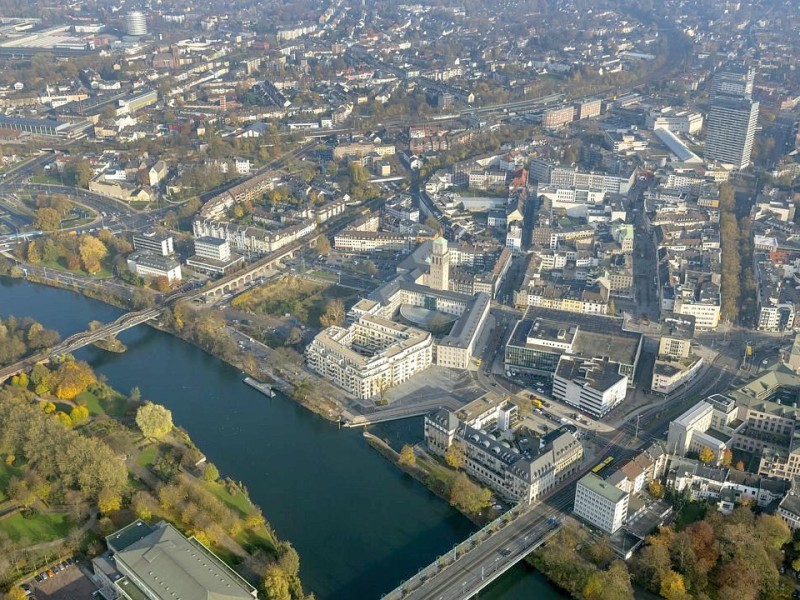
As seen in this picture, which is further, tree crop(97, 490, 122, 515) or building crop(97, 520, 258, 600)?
tree crop(97, 490, 122, 515)

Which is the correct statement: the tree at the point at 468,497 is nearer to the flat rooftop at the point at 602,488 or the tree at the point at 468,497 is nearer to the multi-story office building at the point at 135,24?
the flat rooftop at the point at 602,488

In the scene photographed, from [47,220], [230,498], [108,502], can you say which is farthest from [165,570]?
[47,220]

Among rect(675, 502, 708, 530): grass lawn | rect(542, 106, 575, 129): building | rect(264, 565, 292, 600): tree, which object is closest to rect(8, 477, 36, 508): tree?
rect(264, 565, 292, 600): tree

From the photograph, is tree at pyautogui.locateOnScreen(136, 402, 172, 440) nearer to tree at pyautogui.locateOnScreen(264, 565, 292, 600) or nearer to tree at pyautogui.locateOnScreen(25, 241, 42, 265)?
tree at pyautogui.locateOnScreen(264, 565, 292, 600)

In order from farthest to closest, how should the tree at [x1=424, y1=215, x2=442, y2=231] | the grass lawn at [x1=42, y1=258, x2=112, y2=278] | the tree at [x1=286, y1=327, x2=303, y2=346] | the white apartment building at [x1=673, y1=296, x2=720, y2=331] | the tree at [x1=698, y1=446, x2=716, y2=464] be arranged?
1. the tree at [x1=424, y1=215, x2=442, y2=231]
2. the grass lawn at [x1=42, y1=258, x2=112, y2=278]
3. the white apartment building at [x1=673, y1=296, x2=720, y2=331]
4. the tree at [x1=286, y1=327, x2=303, y2=346]
5. the tree at [x1=698, y1=446, x2=716, y2=464]

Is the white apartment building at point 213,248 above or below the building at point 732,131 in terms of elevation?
below

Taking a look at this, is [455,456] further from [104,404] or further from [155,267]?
[155,267]

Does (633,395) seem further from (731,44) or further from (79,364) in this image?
(731,44)

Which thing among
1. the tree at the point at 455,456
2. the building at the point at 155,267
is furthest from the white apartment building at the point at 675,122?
the tree at the point at 455,456
